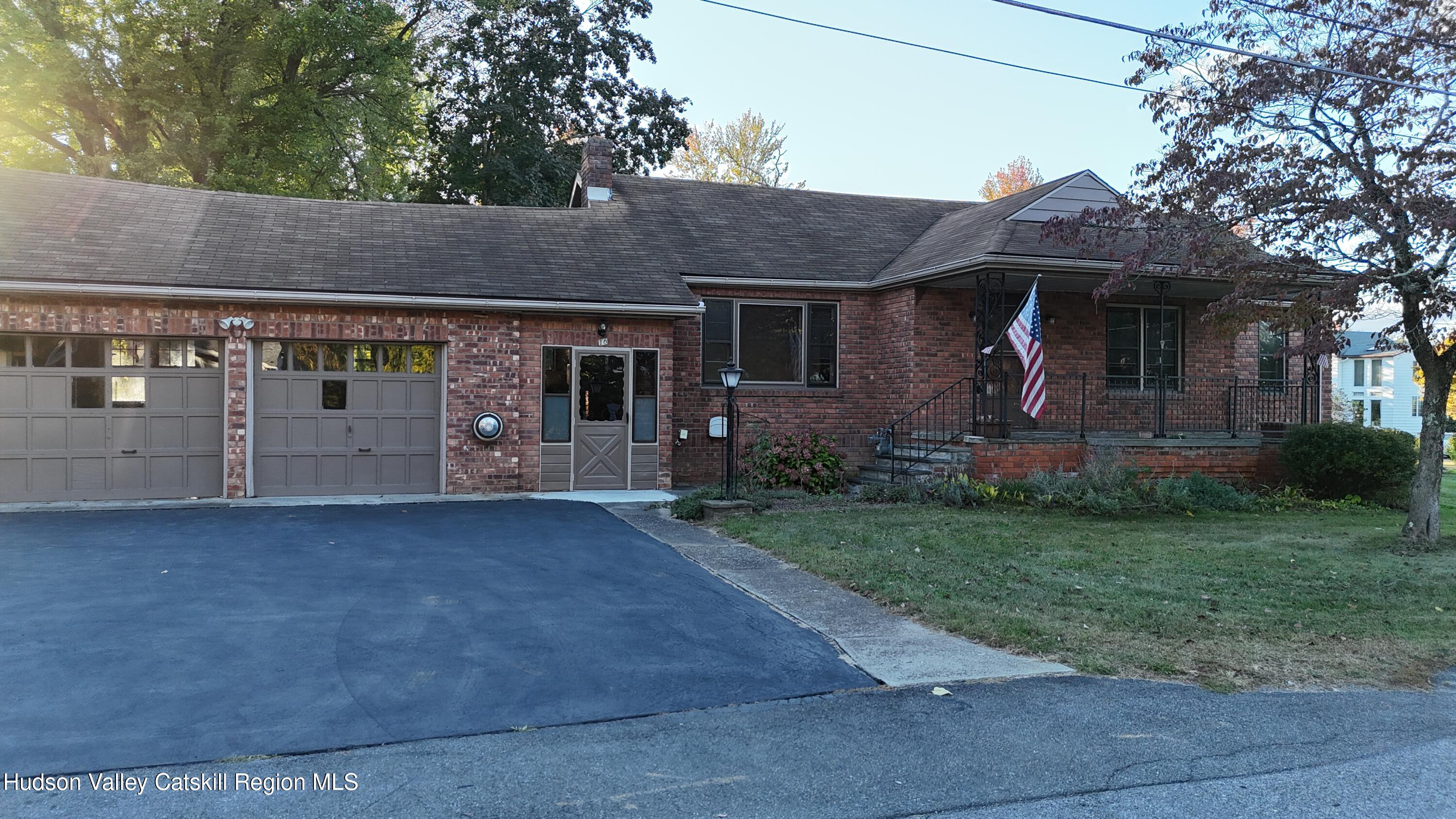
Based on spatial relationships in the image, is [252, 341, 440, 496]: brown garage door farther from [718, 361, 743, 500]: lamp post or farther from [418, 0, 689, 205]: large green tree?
[418, 0, 689, 205]: large green tree

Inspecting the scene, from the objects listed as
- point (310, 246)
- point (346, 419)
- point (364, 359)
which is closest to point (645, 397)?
point (364, 359)

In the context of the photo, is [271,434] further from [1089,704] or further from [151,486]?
[1089,704]

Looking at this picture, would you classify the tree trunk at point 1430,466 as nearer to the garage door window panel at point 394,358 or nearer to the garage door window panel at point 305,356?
the garage door window panel at point 394,358

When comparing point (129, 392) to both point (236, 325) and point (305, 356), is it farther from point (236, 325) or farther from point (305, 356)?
point (305, 356)

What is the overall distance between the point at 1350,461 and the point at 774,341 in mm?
8887

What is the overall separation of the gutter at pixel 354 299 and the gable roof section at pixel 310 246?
0.24ft

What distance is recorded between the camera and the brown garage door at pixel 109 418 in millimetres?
12766

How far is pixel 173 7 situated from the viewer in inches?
942

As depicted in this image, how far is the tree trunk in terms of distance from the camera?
10688 mm

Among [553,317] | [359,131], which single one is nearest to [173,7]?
[359,131]

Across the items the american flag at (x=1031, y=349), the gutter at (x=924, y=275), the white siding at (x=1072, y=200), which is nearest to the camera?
the american flag at (x=1031, y=349)

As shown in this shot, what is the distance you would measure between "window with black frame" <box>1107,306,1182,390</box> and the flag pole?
179 centimetres

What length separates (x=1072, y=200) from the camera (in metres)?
16.1

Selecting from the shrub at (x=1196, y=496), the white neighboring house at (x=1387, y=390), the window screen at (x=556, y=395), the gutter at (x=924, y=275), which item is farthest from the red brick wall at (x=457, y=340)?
the white neighboring house at (x=1387, y=390)
